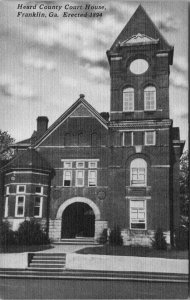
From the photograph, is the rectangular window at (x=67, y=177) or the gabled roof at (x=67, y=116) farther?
the gabled roof at (x=67, y=116)

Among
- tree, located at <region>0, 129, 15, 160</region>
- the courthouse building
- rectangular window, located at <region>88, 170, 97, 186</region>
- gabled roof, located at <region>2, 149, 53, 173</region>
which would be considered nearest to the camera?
the courthouse building

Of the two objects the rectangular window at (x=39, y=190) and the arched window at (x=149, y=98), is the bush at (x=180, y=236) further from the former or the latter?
the rectangular window at (x=39, y=190)

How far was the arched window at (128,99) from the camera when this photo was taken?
81.8 feet

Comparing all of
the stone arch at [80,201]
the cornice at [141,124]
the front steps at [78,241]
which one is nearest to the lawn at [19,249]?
the front steps at [78,241]

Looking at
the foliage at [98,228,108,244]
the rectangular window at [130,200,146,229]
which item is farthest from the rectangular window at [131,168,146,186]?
the foliage at [98,228,108,244]

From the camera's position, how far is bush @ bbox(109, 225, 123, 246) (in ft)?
75.6

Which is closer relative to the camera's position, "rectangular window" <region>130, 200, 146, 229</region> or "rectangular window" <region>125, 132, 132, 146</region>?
"rectangular window" <region>130, 200, 146, 229</region>

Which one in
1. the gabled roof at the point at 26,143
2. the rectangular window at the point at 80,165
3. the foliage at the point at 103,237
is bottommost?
the foliage at the point at 103,237

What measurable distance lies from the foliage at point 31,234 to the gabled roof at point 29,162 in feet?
11.7

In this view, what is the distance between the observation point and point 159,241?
2216cm

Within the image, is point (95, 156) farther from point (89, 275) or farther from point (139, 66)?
point (89, 275)

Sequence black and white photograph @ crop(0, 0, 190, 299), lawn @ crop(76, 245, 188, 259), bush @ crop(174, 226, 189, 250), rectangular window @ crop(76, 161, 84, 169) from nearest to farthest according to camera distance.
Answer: black and white photograph @ crop(0, 0, 190, 299) < lawn @ crop(76, 245, 188, 259) < bush @ crop(174, 226, 189, 250) < rectangular window @ crop(76, 161, 84, 169)

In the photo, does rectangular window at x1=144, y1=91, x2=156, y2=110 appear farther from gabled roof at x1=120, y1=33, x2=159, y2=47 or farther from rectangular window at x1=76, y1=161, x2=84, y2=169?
rectangular window at x1=76, y1=161, x2=84, y2=169

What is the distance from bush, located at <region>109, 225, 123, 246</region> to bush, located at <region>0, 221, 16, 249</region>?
5.86 meters
